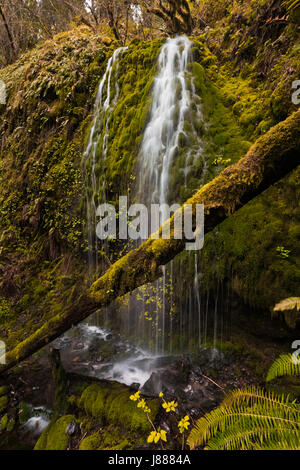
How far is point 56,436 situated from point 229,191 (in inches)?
162

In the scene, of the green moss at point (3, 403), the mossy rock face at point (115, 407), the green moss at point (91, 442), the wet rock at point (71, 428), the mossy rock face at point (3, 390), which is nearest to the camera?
the green moss at point (91, 442)

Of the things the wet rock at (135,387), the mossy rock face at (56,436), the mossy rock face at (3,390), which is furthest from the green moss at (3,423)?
the wet rock at (135,387)

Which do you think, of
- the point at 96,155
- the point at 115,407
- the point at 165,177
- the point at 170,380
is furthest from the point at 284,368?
the point at 96,155

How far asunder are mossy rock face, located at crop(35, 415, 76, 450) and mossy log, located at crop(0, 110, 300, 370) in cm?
207

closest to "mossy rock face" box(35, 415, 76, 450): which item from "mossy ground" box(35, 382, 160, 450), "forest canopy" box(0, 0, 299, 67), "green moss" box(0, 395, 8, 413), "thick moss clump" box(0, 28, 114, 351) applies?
"mossy ground" box(35, 382, 160, 450)

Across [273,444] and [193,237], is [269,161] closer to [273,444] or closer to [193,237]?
[193,237]

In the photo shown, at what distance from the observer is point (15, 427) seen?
374 cm

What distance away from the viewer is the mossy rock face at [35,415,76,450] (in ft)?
10.3

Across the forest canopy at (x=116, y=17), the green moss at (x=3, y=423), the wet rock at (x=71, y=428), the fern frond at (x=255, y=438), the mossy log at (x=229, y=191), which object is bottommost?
the green moss at (x=3, y=423)

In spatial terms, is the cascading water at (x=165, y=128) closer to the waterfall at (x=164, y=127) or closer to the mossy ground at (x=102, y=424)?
the waterfall at (x=164, y=127)

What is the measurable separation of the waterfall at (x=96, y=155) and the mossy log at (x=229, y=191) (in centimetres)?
313

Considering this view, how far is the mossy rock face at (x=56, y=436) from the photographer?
3.13m

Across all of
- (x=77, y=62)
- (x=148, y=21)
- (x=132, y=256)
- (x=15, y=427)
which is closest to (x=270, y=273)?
(x=132, y=256)

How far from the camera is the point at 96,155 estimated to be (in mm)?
6070
